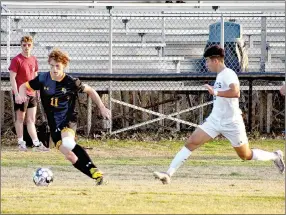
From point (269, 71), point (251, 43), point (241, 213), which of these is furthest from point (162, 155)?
point (241, 213)

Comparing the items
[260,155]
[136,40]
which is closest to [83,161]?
[260,155]

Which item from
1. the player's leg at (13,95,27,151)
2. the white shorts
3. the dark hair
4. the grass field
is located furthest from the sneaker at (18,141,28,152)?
the dark hair

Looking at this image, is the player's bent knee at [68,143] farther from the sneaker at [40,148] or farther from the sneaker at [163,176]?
the sneaker at [40,148]

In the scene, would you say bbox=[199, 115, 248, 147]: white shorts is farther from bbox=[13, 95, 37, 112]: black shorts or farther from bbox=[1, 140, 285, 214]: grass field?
bbox=[13, 95, 37, 112]: black shorts

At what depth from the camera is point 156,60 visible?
21812 millimetres

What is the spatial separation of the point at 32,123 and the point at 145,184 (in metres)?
4.72

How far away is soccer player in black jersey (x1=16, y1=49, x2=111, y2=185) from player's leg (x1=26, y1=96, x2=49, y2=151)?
4.39 metres

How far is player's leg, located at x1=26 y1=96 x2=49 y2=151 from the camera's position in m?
17.8

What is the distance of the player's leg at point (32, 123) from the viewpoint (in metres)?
17.8

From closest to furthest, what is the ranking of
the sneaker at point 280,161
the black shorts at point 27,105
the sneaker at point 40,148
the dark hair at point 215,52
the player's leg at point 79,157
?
the dark hair at point 215,52
the player's leg at point 79,157
the sneaker at point 280,161
the black shorts at point 27,105
the sneaker at point 40,148

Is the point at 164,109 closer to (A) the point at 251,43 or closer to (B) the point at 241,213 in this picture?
(A) the point at 251,43

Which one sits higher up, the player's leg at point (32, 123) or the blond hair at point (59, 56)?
the blond hair at point (59, 56)

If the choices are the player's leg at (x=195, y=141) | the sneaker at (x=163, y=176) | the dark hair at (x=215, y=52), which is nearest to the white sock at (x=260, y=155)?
the player's leg at (x=195, y=141)

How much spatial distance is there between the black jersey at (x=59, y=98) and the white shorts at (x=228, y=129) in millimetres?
1611
